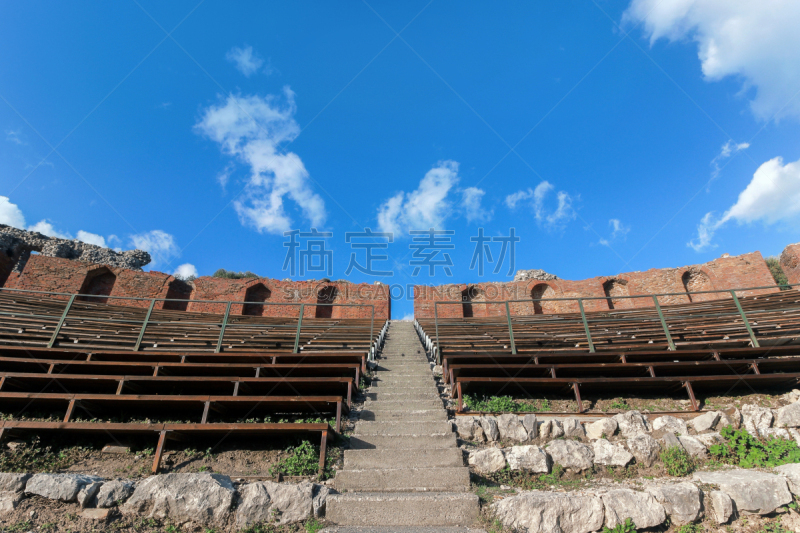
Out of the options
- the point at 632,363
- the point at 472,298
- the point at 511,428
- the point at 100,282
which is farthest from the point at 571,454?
the point at 100,282

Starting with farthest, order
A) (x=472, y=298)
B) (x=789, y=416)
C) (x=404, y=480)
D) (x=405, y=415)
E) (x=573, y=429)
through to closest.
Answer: (x=472, y=298) → (x=405, y=415) → (x=573, y=429) → (x=789, y=416) → (x=404, y=480)

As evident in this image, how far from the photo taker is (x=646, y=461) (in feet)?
15.4

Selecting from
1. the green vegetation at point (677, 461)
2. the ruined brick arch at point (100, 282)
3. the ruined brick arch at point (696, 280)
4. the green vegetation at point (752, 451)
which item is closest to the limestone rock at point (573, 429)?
the green vegetation at point (677, 461)

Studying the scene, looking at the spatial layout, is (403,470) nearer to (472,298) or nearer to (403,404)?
(403,404)

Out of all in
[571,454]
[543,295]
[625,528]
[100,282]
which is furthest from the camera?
[543,295]

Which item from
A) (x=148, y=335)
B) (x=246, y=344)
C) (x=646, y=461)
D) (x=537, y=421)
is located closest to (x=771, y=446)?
(x=646, y=461)

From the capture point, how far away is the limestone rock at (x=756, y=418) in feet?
16.9

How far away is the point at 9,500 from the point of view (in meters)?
3.64

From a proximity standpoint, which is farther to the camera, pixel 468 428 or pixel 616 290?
pixel 616 290

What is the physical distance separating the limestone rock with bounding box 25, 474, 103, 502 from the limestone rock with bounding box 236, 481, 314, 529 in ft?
5.11

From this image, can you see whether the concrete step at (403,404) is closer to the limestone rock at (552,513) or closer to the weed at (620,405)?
the limestone rock at (552,513)

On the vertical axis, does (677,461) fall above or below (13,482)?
above

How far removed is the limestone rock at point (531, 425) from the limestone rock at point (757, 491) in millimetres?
1875

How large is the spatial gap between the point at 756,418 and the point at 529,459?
341 centimetres
